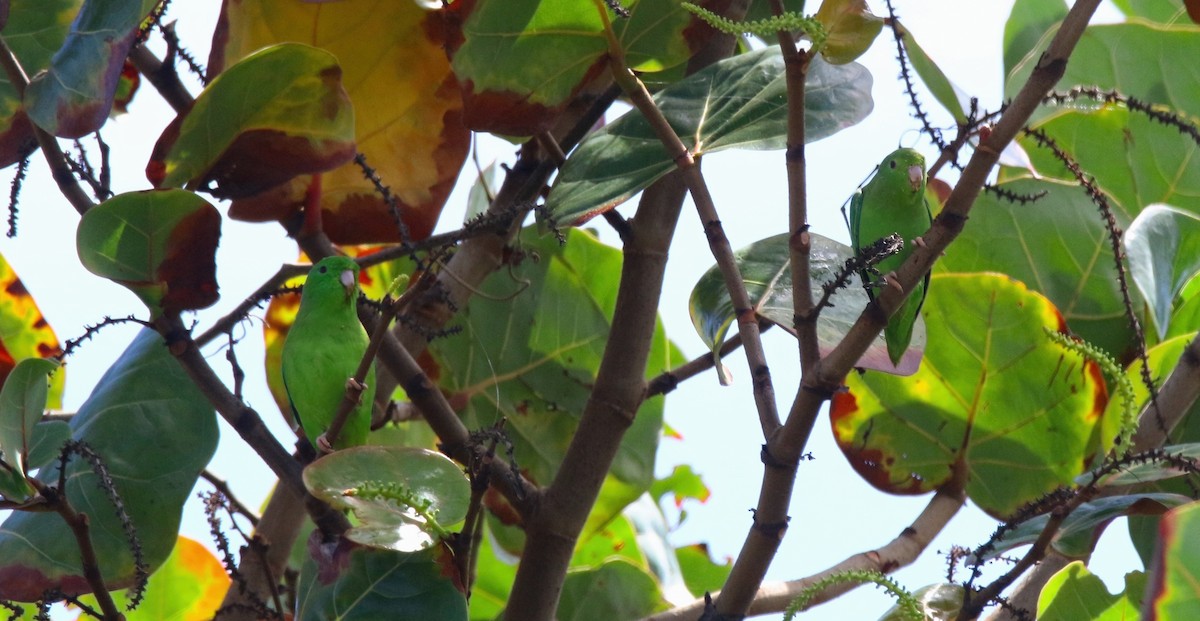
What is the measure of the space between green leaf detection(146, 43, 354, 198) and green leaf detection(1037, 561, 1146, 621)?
→ 0.74 metres

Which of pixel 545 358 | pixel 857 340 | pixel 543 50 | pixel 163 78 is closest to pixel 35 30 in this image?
pixel 163 78

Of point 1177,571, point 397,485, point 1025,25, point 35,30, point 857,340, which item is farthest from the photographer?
point 1025,25

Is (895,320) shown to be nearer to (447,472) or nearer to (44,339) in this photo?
(447,472)

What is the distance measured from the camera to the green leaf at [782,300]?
0.90 meters

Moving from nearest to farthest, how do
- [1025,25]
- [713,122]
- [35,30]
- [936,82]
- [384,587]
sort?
[384,587], [713,122], [35,30], [936,82], [1025,25]

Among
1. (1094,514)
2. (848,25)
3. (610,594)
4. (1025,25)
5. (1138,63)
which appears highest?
(1025,25)

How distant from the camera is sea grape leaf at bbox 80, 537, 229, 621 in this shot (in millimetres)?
1260

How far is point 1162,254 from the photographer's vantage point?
108 cm

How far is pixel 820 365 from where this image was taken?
0.66m

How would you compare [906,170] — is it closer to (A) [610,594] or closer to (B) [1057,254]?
(B) [1057,254]

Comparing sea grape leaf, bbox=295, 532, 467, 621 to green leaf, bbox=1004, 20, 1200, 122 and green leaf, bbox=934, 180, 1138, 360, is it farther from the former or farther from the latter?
green leaf, bbox=1004, 20, 1200, 122

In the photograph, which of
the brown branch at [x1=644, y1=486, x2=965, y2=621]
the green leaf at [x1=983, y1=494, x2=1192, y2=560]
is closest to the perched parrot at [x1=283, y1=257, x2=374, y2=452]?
the brown branch at [x1=644, y1=486, x2=965, y2=621]

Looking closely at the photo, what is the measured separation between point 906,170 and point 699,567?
2.90 ft

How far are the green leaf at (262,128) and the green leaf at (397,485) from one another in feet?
1.15
